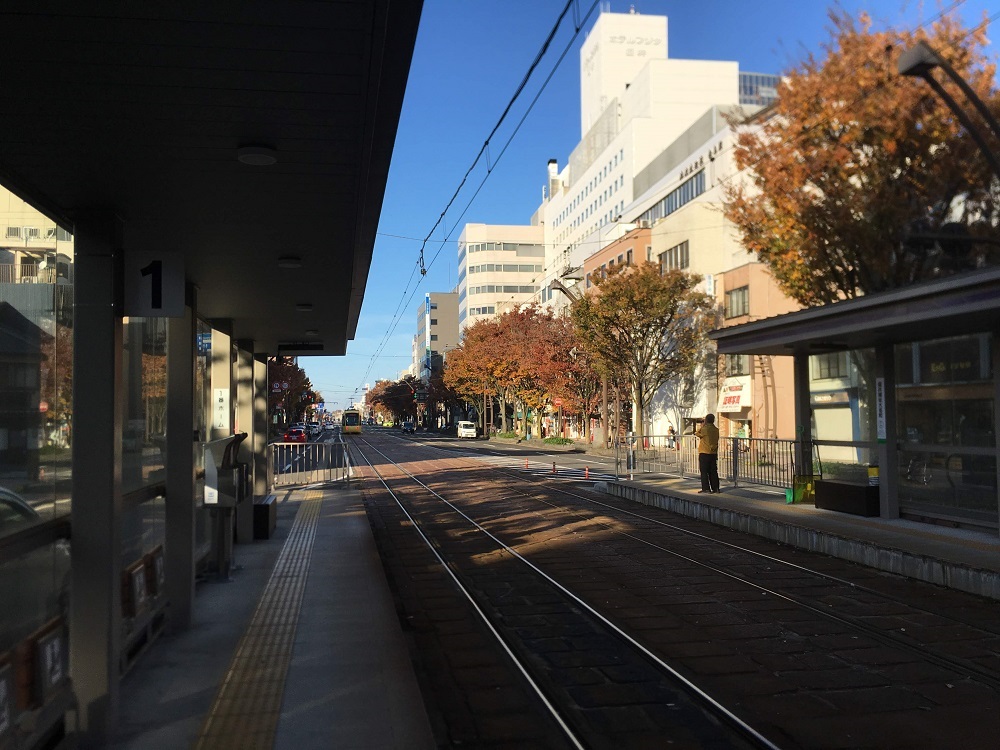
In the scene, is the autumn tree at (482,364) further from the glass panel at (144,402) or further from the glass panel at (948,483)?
the glass panel at (144,402)

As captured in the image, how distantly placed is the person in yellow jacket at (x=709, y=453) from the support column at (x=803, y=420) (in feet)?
6.34

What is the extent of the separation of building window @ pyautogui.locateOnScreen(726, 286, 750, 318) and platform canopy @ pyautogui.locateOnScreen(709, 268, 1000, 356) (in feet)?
84.0

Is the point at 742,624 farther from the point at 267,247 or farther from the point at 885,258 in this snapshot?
the point at 885,258

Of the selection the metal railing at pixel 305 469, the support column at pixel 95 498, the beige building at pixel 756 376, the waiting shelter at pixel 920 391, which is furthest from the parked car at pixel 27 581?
the beige building at pixel 756 376

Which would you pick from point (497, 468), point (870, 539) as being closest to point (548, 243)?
point (497, 468)

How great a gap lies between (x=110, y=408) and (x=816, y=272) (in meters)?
22.4

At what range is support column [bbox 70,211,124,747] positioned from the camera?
18.2 ft

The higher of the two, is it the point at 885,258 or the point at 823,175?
the point at 823,175

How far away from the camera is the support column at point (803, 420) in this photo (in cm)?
1617

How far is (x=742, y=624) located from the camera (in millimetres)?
8461

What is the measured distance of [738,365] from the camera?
42.2 metres

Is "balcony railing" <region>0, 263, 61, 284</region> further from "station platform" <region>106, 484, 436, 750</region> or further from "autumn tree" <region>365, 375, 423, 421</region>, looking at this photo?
"autumn tree" <region>365, 375, 423, 421</region>

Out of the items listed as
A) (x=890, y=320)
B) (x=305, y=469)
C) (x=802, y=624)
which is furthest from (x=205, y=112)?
(x=305, y=469)

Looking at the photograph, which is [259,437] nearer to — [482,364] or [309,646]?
[309,646]
